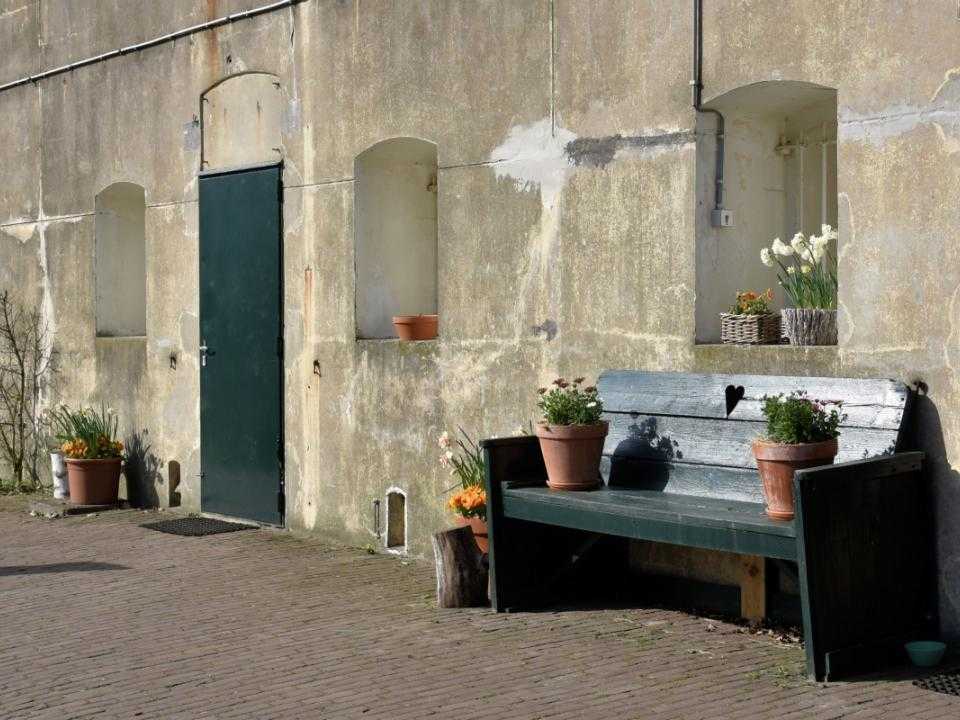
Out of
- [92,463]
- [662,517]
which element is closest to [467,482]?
[662,517]

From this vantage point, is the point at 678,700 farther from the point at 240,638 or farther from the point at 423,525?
the point at 423,525

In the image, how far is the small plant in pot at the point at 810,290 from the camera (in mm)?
6586

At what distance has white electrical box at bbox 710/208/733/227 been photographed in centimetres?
709

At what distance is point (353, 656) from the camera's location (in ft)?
20.4

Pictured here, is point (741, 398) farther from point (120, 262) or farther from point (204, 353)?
point (120, 262)

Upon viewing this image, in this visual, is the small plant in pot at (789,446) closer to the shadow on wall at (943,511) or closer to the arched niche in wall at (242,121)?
the shadow on wall at (943,511)

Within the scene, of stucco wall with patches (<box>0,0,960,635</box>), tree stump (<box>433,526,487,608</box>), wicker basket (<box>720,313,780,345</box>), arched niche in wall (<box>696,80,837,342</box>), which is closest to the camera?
stucco wall with patches (<box>0,0,960,635</box>)

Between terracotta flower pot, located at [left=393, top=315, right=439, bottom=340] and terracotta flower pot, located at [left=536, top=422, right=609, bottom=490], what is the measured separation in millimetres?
2181

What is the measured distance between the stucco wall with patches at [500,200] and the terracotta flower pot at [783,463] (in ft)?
2.20

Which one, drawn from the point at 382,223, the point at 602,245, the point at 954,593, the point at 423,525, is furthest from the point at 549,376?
the point at 954,593

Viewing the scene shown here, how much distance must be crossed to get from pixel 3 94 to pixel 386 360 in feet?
20.0

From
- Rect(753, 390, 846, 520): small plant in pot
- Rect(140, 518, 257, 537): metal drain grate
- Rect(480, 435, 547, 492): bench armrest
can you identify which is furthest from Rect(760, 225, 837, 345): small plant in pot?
Rect(140, 518, 257, 537): metal drain grate

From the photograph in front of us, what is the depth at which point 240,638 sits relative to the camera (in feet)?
21.8

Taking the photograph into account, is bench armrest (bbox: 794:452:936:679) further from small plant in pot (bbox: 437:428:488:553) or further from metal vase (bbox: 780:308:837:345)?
small plant in pot (bbox: 437:428:488:553)
